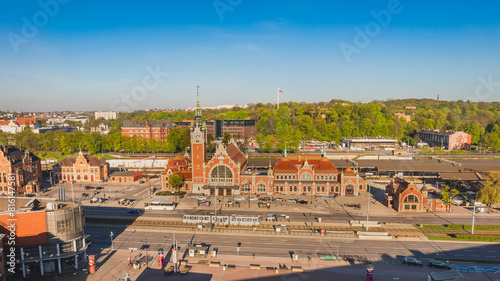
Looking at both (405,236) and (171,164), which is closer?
(405,236)

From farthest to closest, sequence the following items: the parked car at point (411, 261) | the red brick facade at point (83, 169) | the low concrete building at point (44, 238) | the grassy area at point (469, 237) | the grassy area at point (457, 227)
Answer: the red brick facade at point (83, 169)
the grassy area at point (457, 227)
the grassy area at point (469, 237)
the parked car at point (411, 261)
the low concrete building at point (44, 238)

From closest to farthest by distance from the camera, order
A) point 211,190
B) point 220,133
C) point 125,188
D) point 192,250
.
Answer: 1. point 192,250
2. point 211,190
3. point 125,188
4. point 220,133

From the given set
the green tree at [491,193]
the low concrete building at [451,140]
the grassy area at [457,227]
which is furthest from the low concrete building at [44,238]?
the low concrete building at [451,140]

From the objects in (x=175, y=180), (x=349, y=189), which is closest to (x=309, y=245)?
(x=349, y=189)

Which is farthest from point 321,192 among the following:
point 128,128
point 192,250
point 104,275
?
point 128,128

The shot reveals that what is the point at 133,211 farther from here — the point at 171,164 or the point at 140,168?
the point at 140,168

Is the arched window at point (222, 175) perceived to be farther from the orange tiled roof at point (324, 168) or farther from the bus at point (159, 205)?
the orange tiled roof at point (324, 168)
